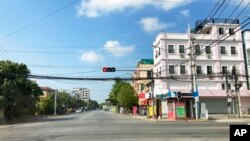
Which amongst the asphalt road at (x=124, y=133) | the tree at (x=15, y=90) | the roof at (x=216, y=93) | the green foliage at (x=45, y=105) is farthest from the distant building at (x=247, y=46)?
the green foliage at (x=45, y=105)

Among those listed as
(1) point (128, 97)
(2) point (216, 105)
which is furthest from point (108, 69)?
(1) point (128, 97)

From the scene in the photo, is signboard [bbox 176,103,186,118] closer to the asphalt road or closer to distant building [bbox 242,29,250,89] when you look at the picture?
the asphalt road

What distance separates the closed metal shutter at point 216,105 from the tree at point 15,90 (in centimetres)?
3023

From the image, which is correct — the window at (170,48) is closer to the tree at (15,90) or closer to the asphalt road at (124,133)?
the tree at (15,90)

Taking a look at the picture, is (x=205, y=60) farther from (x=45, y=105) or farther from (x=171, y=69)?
(x=45, y=105)

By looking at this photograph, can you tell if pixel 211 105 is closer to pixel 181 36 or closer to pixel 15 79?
pixel 181 36

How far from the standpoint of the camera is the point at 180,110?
4909cm

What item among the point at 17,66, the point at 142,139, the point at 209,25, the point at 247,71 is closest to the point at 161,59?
the point at 209,25

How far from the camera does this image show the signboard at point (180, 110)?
48.9 m

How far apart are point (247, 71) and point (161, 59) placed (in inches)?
624

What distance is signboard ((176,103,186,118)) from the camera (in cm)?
4891

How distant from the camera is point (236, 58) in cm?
6612

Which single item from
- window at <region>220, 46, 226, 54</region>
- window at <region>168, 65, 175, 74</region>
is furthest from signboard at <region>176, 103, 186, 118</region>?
window at <region>220, 46, 226, 54</region>

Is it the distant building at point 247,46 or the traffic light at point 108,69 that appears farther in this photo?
the distant building at point 247,46
